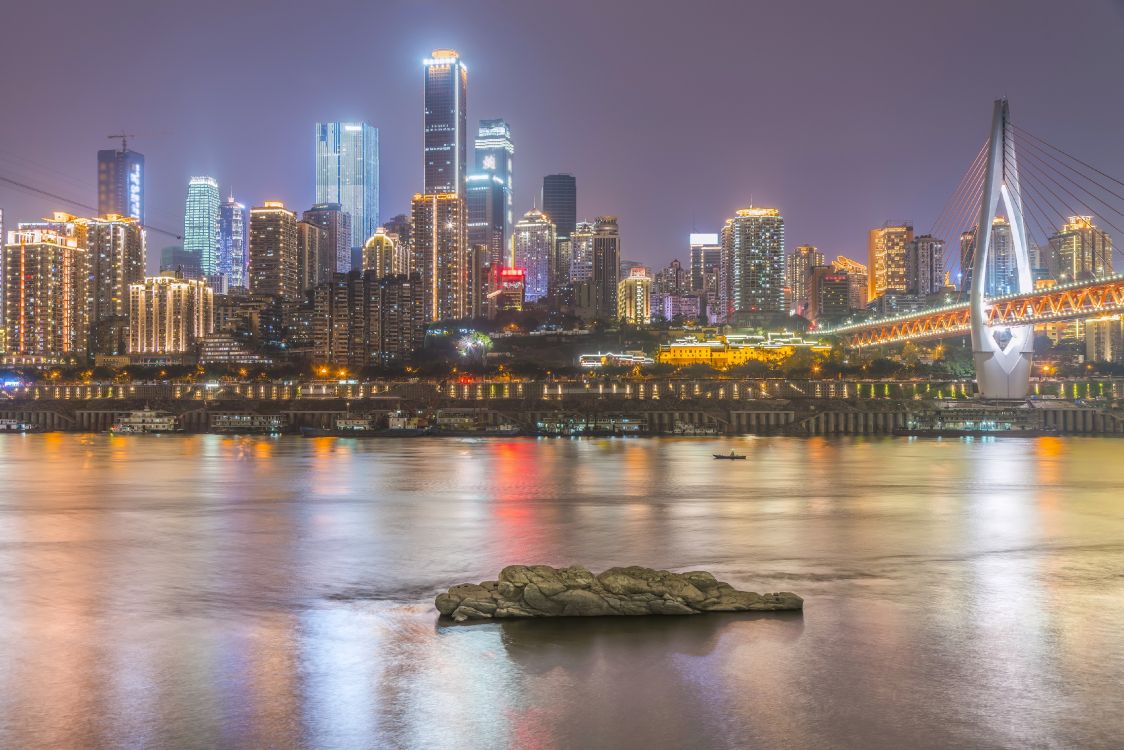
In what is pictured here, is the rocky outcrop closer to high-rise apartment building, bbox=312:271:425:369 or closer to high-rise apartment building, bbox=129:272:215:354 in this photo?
high-rise apartment building, bbox=312:271:425:369

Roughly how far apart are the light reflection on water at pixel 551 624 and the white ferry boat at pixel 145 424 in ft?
141

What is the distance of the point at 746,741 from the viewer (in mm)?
10008

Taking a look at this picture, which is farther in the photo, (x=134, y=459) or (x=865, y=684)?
(x=134, y=459)

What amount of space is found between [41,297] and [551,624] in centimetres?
17229

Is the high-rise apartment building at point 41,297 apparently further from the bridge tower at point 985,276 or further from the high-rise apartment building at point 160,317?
the bridge tower at point 985,276

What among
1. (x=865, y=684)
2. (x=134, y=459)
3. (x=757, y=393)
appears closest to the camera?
(x=865, y=684)

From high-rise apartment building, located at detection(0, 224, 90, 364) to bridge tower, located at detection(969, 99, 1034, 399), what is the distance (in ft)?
455

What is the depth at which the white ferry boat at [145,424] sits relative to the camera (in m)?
76.6

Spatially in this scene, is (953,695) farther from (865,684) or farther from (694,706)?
(694,706)

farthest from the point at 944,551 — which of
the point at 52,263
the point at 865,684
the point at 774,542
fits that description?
the point at 52,263

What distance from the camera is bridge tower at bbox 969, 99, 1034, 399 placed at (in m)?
68.3

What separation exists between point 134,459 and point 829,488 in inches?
1352

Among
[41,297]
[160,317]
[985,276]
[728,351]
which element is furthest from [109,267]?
[985,276]

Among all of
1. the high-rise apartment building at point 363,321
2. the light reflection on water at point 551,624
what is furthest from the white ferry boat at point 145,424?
the high-rise apartment building at point 363,321
